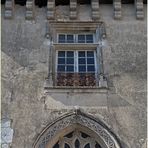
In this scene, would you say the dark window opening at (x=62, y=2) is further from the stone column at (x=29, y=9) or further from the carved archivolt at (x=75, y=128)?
the carved archivolt at (x=75, y=128)

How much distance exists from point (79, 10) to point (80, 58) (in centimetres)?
175

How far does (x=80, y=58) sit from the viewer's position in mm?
11938

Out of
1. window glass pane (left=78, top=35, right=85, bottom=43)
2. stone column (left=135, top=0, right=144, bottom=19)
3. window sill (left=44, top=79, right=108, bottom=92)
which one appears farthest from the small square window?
stone column (left=135, top=0, right=144, bottom=19)

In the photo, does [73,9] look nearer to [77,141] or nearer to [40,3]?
[40,3]

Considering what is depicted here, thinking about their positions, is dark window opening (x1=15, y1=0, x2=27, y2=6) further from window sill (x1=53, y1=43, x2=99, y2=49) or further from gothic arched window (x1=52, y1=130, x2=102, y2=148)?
gothic arched window (x1=52, y1=130, x2=102, y2=148)

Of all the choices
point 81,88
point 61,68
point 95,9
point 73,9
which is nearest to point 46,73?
point 61,68

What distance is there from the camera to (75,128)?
10234 mm

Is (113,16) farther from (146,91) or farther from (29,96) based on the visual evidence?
(29,96)

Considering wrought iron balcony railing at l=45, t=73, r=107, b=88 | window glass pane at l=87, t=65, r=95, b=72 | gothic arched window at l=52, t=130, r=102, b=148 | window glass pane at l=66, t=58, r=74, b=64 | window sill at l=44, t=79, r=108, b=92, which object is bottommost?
gothic arched window at l=52, t=130, r=102, b=148

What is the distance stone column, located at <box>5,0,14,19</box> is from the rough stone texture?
0.53 ft

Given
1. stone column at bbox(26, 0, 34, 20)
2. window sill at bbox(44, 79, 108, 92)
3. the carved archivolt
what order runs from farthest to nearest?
stone column at bbox(26, 0, 34, 20)
window sill at bbox(44, 79, 108, 92)
the carved archivolt

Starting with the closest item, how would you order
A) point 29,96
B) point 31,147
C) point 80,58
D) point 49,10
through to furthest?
point 31,147, point 29,96, point 80,58, point 49,10

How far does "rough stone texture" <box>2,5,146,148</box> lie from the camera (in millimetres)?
10133

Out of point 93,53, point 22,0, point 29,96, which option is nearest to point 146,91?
point 93,53
